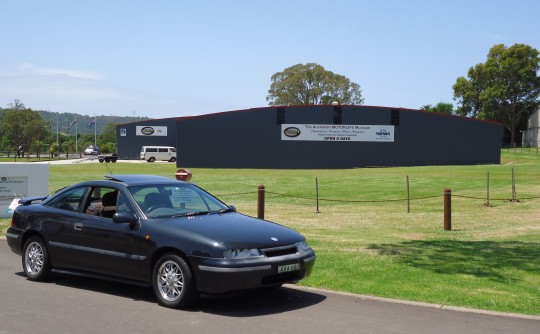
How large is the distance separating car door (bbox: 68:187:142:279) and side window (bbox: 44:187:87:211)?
0.18 meters

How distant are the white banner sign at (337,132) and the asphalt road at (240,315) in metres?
51.9

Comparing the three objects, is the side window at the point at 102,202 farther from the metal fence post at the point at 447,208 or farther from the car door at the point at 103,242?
the metal fence post at the point at 447,208

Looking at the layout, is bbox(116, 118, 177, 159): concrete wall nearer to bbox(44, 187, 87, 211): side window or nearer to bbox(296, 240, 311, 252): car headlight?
bbox(44, 187, 87, 211): side window

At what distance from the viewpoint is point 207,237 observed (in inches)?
275

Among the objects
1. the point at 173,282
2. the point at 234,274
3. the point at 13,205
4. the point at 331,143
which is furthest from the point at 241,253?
the point at 331,143

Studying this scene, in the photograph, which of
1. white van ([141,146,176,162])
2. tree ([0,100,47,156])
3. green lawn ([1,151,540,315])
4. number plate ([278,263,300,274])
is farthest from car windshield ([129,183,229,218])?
tree ([0,100,47,156])

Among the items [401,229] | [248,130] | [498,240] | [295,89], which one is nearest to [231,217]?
[498,240]

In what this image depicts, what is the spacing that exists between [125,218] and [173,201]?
77 centimetres

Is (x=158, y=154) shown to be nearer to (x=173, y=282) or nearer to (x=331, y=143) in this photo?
(x=331, y=143)

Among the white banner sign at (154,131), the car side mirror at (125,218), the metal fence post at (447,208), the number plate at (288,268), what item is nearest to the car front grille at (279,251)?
the number plate at (288,268)

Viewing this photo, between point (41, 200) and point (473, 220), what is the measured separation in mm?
13790

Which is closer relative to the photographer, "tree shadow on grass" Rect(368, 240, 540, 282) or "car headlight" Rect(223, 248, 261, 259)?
"car headlight" Rect(223, 248, 261, 259)

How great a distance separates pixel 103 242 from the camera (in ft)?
25.8

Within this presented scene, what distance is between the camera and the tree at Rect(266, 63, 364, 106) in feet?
375
